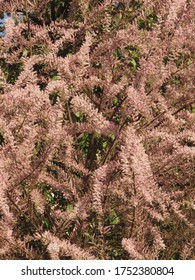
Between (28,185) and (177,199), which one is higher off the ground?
(28,185)

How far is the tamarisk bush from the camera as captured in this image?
232 centimetres

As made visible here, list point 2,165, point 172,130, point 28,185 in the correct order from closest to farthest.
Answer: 1. point 2,165
2. point 28,185
3. point 172,130

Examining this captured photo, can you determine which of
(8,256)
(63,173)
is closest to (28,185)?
(63,173)

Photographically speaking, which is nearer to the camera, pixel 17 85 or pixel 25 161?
pixel 25 161

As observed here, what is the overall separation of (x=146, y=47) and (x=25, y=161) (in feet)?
3.64

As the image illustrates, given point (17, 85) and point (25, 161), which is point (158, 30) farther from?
point (25, 161)

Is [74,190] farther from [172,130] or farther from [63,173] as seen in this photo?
[172,130]

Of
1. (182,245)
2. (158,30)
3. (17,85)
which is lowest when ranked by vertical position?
(182,245)

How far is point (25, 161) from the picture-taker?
7.63 feet

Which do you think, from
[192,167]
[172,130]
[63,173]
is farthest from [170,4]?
[63,173]

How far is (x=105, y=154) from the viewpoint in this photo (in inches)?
113

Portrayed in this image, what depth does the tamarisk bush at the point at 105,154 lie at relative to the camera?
91.4 inches

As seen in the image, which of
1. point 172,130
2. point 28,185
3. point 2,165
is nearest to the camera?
point 2,165

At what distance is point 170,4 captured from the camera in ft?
8.57
